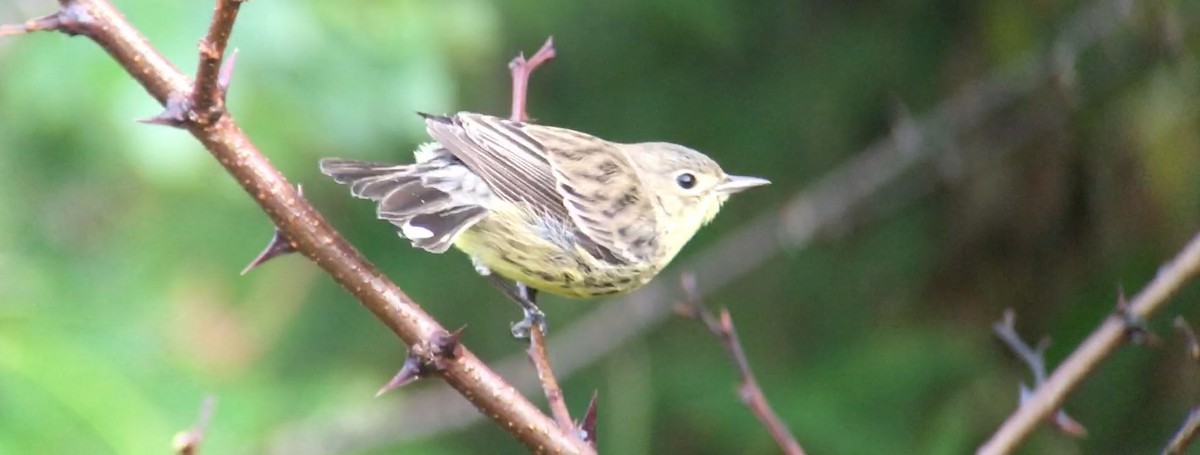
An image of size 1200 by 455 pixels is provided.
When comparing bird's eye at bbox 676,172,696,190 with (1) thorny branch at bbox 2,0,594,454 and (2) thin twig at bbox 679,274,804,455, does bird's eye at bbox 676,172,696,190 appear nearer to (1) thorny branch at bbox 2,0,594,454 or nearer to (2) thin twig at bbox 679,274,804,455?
(2) thin twig at bbox 679,274,804,455

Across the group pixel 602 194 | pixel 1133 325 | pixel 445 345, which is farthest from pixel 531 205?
pixel 1133 325

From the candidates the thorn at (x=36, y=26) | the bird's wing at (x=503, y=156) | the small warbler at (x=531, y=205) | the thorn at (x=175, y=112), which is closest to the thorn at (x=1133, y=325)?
the small warbler at (x=531, y=205)

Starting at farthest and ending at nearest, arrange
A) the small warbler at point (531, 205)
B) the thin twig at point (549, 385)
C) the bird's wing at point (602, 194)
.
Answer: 1. the bird's wing at point (602, 194)
2. the small warbler at point (531, 205)
3. the thin twig at point (549, 385)

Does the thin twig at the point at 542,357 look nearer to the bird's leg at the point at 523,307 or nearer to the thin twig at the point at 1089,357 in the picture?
the bird's leg at the point at 523,307

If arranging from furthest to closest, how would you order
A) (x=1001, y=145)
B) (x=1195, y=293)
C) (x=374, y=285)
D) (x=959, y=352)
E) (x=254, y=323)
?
(x=254, y=323)
(x=1001, y=145)
(x=959, y=352)
(x=1195, y=293)
(x=374, y=285)

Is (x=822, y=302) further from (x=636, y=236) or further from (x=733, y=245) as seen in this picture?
(x=636, y=236)

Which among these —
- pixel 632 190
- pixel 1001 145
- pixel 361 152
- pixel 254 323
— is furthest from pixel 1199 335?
pixel 254 323

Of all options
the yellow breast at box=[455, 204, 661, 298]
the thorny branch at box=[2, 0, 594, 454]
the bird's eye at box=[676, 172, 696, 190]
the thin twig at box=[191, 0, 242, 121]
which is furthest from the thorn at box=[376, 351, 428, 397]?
the bird's eye at box=[676, 172, 696, 190]
